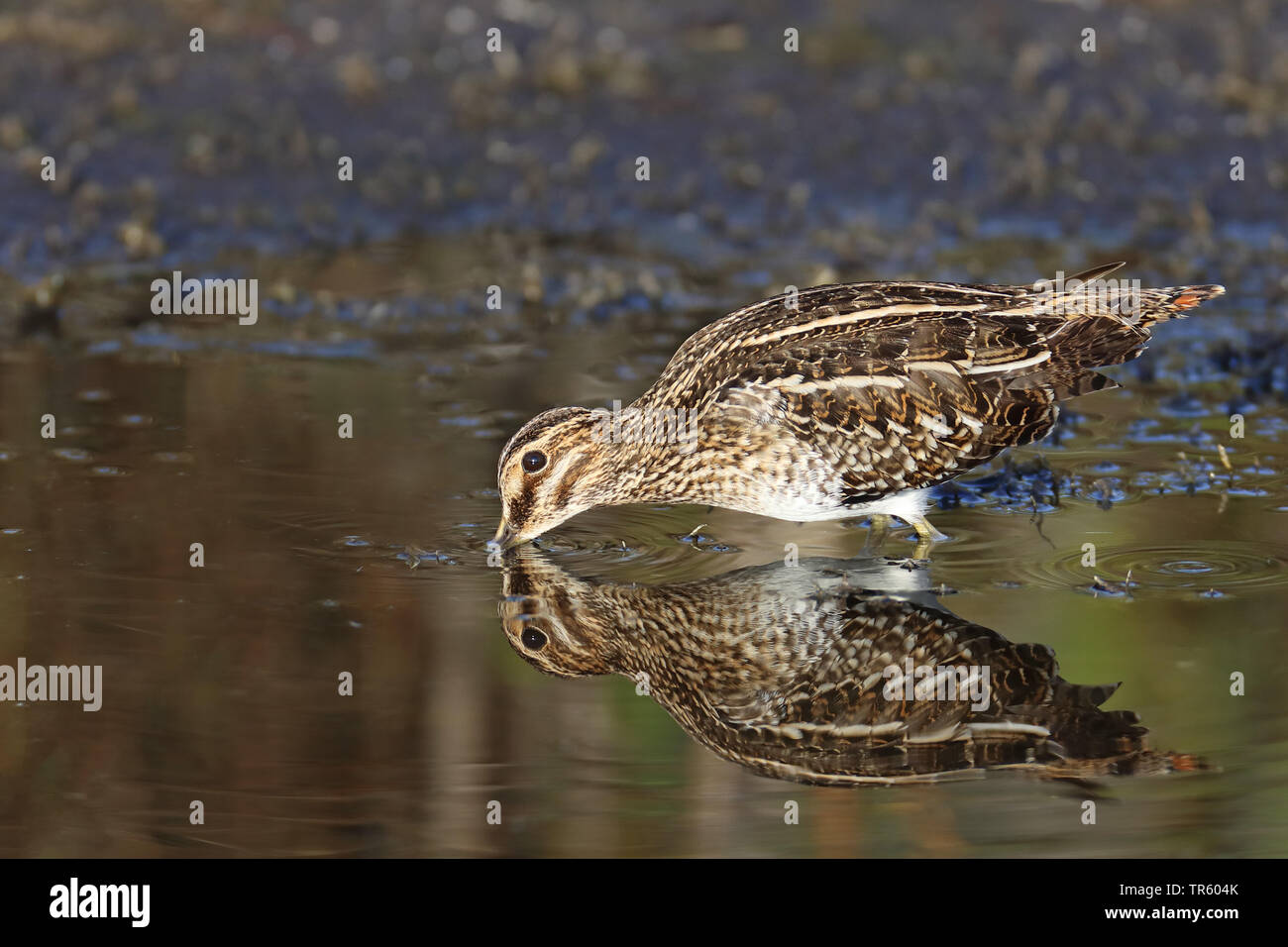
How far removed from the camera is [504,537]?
8469mm

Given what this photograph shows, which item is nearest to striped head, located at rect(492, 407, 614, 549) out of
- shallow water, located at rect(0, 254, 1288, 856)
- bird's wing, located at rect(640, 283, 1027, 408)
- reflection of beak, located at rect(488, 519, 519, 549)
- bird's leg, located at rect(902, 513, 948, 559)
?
reflection of beak, located at rect(488, 519, 519, 549)

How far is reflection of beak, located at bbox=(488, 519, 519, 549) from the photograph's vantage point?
27.7 feet

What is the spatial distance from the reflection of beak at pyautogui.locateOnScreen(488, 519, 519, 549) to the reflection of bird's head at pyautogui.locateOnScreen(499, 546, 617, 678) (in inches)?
5.9

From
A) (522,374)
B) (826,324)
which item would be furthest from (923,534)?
(522,374)

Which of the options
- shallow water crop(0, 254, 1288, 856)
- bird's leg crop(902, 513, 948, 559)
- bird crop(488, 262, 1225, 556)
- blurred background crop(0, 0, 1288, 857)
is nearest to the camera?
shallow water crop(0, 254, 1288, 856)


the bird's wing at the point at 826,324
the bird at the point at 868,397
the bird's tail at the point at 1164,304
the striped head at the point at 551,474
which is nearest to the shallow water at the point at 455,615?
the striped head at the point at 551,474

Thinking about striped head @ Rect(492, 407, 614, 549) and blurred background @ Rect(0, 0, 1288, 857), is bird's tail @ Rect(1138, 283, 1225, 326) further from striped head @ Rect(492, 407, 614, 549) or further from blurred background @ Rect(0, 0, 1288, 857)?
striped head @ Rect(492, 407, 614, 549)

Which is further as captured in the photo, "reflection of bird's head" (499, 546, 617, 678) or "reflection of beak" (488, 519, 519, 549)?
"reflection of beak" (488, 519, 519, 549)

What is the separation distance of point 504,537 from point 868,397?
5.78 ft

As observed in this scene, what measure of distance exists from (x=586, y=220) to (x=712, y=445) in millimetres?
6119

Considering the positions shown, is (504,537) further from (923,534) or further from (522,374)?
(522,374)

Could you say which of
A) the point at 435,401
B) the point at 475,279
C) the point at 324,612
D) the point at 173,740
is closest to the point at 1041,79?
the point at 475,279

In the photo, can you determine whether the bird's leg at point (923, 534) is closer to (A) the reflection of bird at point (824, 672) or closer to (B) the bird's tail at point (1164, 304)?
(A) the reflection of bird at point (824, 672)

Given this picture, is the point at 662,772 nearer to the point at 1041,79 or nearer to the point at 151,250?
the point at 151,250
